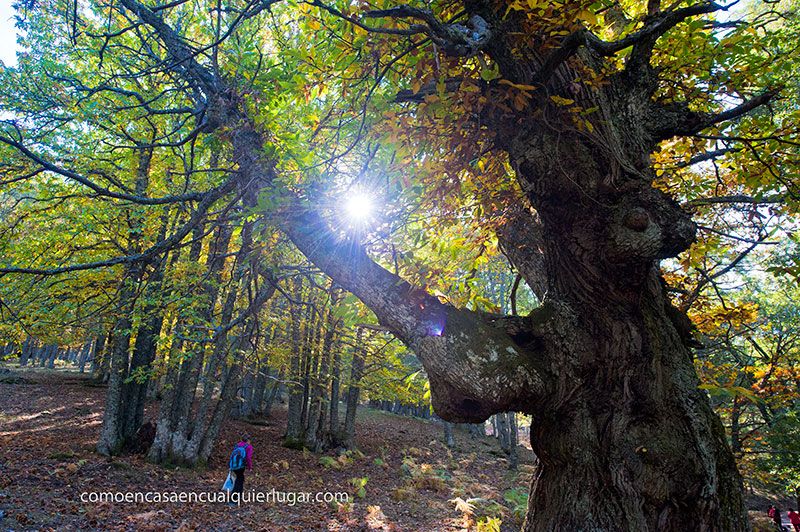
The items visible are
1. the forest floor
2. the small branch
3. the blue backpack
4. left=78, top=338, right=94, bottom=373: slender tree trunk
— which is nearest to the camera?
the small branch

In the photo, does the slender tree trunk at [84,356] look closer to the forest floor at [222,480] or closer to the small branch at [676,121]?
the forest floor at [222,480]

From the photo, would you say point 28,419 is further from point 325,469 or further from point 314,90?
point 314,90

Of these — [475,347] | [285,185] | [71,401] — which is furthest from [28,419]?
[475,347]

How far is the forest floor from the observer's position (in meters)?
6.72

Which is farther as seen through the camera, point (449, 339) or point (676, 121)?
point (676, 121)

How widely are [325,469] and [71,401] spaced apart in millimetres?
12763

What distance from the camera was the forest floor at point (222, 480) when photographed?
6.72 m

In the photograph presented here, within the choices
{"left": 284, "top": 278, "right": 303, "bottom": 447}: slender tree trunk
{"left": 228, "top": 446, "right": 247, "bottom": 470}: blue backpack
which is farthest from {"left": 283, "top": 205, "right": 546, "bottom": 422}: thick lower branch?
{"left": 284, "top": 278, "right": 303, "bottom": 447}: slender tree trunk

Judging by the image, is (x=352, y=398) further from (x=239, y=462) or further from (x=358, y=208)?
(x=358, y=208)

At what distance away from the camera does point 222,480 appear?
9.74 meters

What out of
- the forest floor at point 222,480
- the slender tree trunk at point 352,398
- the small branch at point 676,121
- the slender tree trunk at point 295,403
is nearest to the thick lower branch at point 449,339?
the small branch at point 676,121

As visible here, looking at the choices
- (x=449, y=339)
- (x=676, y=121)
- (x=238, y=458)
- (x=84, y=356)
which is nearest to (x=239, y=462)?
(x=238, y=458)

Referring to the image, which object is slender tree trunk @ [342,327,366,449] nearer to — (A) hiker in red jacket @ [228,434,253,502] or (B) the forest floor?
(B) the forest floor

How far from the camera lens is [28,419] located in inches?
524
